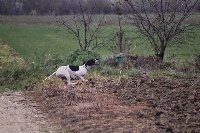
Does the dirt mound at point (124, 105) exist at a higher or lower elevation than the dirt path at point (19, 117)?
higher

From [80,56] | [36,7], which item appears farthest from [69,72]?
[36,7]

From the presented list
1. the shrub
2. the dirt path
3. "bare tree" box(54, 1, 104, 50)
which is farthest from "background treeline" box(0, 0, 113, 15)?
the dirt path

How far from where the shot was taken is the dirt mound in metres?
8.75

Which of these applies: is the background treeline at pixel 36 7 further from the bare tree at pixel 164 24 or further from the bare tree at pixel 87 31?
the bare tree at pixel 164 24

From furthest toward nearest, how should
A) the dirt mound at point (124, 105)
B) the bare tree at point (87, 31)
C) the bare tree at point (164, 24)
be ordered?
1. the bare tree at point (87, 31)
2. the bare tree at point (164, 24)
3. the dirt mound at point (124, 105)

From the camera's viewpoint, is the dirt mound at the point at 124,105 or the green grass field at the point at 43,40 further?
the green grass field at the point at 43,40

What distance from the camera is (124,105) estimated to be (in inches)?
426

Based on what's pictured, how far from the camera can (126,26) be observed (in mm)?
41250

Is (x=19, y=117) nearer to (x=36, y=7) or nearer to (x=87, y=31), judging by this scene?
(x=87, y=31)

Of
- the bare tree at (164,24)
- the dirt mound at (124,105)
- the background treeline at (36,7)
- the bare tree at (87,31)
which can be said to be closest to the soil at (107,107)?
the dirt mound at (124,105)

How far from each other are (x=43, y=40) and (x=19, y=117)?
1050 inches

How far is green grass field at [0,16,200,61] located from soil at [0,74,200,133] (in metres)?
9.96

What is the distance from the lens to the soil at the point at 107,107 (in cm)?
880

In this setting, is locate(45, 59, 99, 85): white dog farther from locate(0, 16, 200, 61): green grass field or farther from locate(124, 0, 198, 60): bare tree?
locate(0, 16, 200, 61): green grass field
